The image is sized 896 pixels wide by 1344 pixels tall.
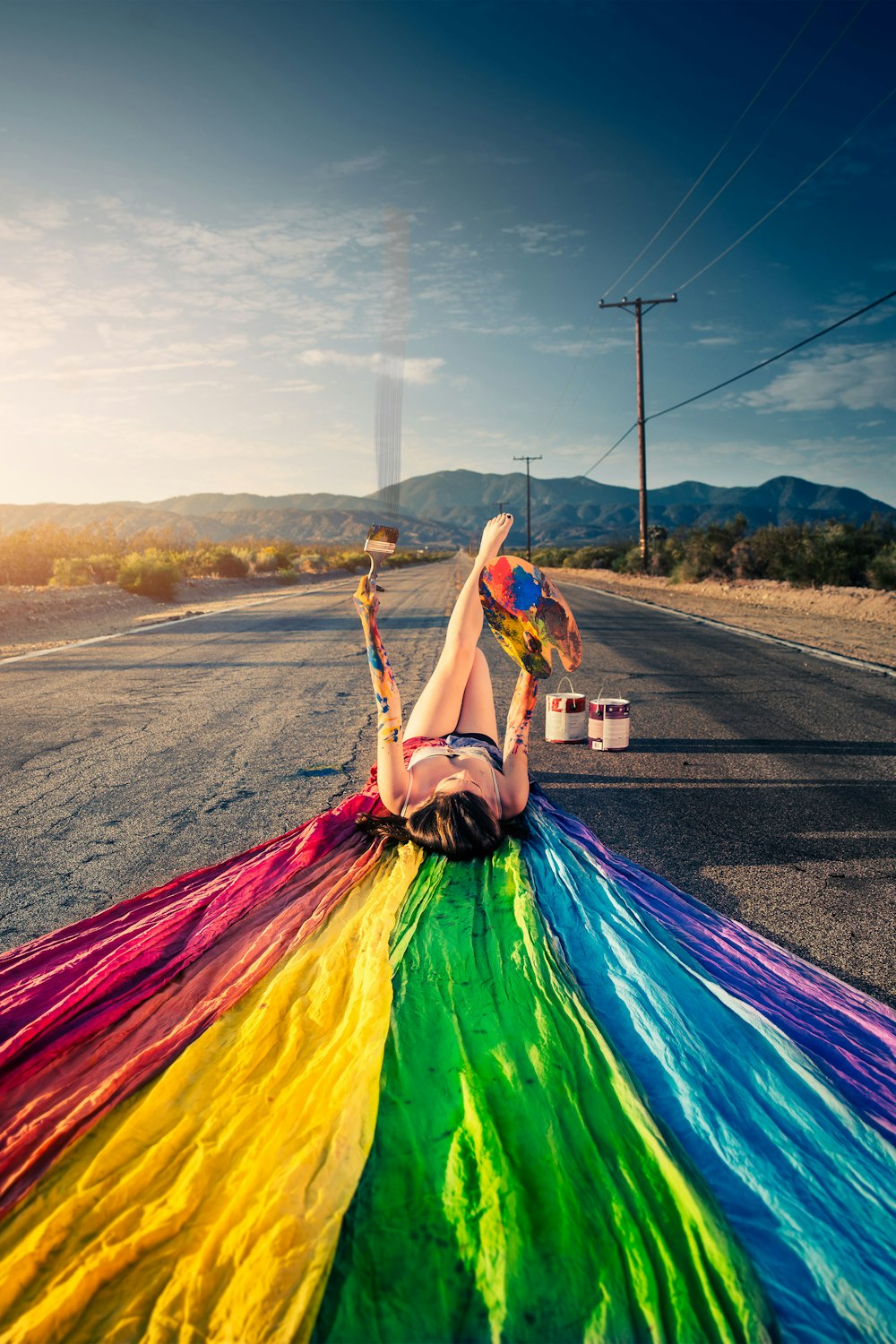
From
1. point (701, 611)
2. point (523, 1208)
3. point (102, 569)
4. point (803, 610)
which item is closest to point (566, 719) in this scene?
point (523, 1208)

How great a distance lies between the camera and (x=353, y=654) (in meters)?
10.3

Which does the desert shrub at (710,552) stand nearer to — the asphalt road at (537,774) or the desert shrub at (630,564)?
the desert shrub at (630,564)

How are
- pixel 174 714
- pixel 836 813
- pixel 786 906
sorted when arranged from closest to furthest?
pixel 786 906 → pixel 836 813 → pixel 174 714

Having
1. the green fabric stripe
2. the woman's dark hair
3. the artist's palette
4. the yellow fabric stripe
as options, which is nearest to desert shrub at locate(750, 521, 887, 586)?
the artist's palette

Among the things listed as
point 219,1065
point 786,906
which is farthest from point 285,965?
point 786,906

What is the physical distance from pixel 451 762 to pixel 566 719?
2.57 m

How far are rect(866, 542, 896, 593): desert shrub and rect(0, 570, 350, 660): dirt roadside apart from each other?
15522 mm

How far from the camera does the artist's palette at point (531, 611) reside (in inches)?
149

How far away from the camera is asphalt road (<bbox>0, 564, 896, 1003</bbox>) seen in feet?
10.8

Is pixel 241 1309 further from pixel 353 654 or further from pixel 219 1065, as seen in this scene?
pixel 353 654

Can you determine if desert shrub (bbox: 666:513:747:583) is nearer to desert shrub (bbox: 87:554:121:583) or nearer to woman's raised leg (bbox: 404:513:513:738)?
desert shrub (bbox: 87:554:121:583)

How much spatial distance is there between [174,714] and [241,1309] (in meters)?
5.90

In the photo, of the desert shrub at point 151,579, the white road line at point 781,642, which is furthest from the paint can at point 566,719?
the desert shrub at point 151,579

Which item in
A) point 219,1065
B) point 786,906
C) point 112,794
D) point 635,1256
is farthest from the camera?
point 112,794
